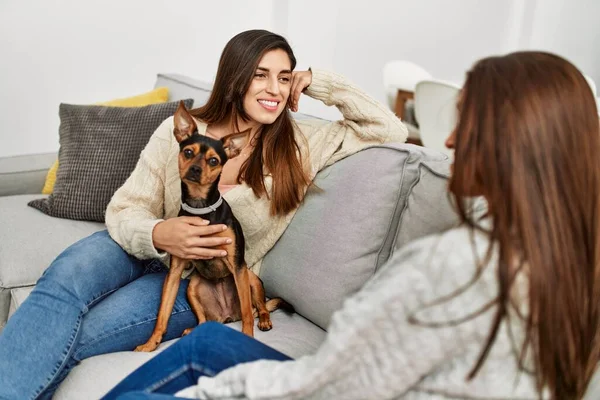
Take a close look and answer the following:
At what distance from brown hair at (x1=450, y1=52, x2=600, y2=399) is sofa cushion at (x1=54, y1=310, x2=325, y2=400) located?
75cm

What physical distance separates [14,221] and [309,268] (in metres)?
1.25

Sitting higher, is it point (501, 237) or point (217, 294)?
point (501, 237)

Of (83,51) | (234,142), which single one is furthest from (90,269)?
(83,51)

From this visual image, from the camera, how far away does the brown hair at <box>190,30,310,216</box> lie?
1.67 m

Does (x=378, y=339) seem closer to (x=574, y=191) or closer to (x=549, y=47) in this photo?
(x=574, y=191)

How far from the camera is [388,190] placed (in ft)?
5.19

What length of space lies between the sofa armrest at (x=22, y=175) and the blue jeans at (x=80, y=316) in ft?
3.98

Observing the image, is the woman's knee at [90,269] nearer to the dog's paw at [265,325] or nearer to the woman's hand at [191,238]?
the woman's hand at [191,238]

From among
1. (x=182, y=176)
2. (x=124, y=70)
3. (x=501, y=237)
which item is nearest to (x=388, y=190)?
(x=182, y=176)

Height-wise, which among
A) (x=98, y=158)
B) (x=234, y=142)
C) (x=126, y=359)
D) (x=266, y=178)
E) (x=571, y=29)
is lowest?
(x=126, y=359)

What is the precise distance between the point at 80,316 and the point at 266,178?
1.96ft

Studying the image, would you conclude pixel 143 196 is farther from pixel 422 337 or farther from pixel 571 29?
pixel 571 29

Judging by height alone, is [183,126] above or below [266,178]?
above

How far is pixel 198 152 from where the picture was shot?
5.12 ft
